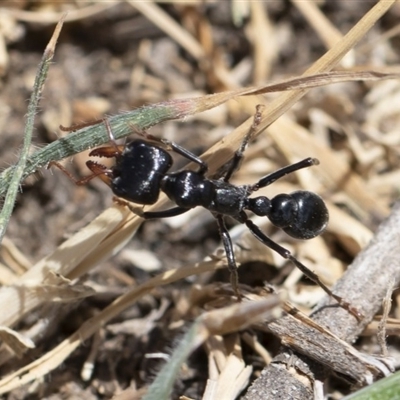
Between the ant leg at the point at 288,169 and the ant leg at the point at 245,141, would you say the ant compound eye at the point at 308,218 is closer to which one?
the ant leg at the point at 288,169

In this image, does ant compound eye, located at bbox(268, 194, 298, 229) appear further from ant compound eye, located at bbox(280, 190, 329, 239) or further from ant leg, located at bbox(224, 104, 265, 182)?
ant leg, located at bbox(224, 104, 265, 182)

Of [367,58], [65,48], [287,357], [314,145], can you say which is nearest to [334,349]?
[287,357]

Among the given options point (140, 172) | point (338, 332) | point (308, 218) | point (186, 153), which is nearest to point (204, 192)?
point (186, 153)

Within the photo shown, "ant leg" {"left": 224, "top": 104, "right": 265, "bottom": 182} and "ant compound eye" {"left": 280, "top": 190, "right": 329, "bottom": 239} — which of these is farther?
"ant compound eye" {"left": 280, "top": 190, "right": 329, "bottom": 239}

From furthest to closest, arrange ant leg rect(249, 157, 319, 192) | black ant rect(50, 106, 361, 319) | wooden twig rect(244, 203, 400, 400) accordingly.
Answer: ant leg rect(249, 157, 319, 192) < black ant rect(50, 106, 361, 319) < wooden twig rect(244, 203, 400, 400)

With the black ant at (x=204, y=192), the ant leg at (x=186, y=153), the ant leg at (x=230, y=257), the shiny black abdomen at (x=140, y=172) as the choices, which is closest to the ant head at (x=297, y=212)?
the black ant at (x=204, y=192)

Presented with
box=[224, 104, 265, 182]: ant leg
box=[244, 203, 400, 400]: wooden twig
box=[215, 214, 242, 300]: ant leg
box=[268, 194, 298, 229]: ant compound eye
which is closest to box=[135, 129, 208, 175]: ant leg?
box=[224, 104, 265, 182]: ant leg

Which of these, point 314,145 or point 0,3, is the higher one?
point 0,3

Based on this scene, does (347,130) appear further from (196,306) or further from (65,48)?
(65,48)

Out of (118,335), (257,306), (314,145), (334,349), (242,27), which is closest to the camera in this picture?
(257,306)
